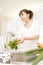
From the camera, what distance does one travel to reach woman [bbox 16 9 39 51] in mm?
1526

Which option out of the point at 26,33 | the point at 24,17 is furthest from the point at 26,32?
the point at 24,17

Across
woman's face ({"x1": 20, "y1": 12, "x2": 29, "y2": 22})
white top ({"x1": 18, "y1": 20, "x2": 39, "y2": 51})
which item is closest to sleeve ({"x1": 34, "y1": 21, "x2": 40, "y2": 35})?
white top ({"x1": 18, "y1": 20, "x2": 39, "y2": 51})

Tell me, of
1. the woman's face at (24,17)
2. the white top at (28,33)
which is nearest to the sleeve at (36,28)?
the white top at (28,33)

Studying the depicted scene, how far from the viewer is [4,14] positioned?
61.7 inches

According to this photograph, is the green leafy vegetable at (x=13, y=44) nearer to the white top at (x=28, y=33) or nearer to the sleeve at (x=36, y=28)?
the white top at (x=28, y=33)

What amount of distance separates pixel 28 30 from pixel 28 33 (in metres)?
0.03

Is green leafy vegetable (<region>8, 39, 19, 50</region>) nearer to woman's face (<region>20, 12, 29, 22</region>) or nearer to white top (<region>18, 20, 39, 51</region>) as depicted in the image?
white top (<region>18, 20, 39, 51</region>)

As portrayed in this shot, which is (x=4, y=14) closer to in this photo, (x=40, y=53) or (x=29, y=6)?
(x=29, y=6)

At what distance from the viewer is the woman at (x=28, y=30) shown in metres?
1.53

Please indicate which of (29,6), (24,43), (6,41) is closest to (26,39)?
(24,43)

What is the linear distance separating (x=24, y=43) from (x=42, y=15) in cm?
30

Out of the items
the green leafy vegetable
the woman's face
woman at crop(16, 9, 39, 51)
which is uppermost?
the woman's face

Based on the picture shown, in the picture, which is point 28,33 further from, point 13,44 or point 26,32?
point 13,44

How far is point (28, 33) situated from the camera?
1.54m
